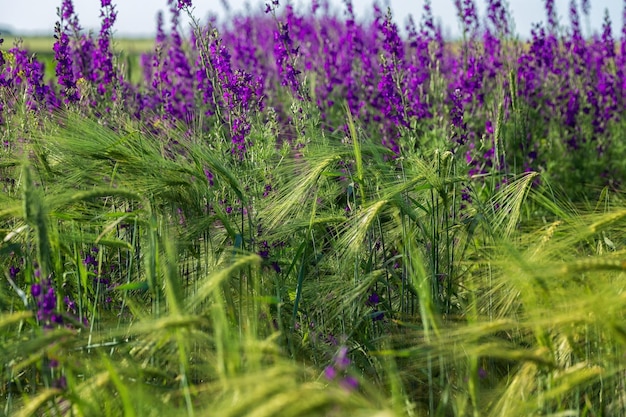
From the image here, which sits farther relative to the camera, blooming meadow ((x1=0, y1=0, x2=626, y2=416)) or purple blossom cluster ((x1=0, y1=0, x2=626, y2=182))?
purple blossom cluster ((x1=0, y1=0, x2=626, y2=182))

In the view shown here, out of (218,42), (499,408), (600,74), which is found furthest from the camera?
(600,74)

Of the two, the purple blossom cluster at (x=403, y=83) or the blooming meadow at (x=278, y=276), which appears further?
the purple blossom cluster at (x=403, y=83)

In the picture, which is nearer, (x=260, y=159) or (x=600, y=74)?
(x=260, y=159)

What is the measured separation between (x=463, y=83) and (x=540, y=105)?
854 mm

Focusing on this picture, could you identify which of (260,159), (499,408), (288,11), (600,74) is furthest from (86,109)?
(600,74)

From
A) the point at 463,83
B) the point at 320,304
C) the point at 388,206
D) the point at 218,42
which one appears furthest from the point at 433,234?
the point at 463,83

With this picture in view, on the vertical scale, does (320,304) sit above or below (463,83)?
below

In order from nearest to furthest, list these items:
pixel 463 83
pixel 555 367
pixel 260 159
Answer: pixel 555 367 < pixel 260 159 < pixel 463 83

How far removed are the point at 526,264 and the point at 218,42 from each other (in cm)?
188

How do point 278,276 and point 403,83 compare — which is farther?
point 403,83

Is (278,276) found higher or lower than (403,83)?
lower

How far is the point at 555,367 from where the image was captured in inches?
78.9

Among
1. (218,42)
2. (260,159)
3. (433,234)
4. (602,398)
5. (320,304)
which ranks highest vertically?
(218,42)

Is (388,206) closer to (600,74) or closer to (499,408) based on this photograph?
(499,408)
